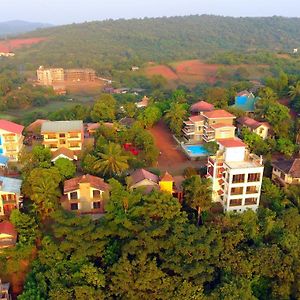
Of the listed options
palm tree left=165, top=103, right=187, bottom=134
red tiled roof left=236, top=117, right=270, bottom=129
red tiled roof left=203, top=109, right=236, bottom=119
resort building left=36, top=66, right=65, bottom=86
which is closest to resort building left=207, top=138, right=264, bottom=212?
red tiled roof left=203, top=109, right=236, bottom=119

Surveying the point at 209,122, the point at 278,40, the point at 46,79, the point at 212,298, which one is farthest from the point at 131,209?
the point at 278,40

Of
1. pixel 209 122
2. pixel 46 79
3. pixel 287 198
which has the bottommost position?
pixel 46 79

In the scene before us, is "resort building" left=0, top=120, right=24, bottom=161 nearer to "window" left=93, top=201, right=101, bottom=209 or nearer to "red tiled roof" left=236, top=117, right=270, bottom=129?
"window" left=93, top=201, right=101, bottom=209

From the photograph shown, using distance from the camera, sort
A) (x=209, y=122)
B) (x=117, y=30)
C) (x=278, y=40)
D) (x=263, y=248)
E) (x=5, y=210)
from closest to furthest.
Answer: (x=263, y=248) → (x=5, y=210) → (x=209, y=122) → (x=278, y=40) → (x=117, y=30)

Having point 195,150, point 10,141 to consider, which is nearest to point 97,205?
point 10,141

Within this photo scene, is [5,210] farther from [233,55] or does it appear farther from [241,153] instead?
[233,55]

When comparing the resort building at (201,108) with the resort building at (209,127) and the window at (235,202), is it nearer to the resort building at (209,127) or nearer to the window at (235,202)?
the resort building at (209,127)
